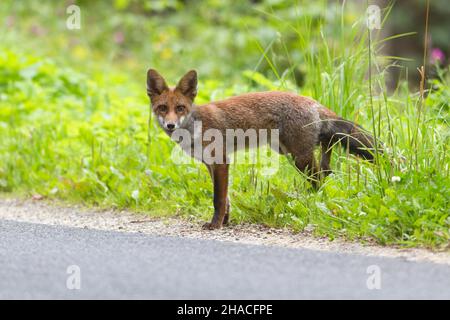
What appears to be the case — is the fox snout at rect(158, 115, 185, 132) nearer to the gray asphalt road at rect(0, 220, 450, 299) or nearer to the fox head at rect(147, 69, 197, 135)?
the fox head at rect(147, 69, 197, 135)

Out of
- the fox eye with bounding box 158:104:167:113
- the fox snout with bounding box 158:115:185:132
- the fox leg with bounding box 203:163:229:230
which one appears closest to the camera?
the fox leg with bounding box 203:163:229:230

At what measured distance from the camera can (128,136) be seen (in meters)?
8.53

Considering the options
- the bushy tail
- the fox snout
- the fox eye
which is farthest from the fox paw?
the bushy tail

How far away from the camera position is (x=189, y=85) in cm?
650

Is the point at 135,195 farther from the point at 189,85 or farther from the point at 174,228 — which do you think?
the point at 189,85

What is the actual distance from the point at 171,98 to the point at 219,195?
903 mm

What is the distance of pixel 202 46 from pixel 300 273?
1022 centimetres

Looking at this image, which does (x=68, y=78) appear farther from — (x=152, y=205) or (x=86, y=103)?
(x=152, y=205)

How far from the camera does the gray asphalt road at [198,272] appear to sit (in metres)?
4.15

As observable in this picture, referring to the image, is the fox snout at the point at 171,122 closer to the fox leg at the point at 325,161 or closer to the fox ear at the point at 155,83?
the fox ear at the point at 155,83

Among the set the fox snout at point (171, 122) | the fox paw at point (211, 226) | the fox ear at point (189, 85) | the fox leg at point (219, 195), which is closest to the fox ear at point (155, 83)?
the fox ear at point (189, 85)

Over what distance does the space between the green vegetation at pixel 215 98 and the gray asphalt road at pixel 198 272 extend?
75 cm

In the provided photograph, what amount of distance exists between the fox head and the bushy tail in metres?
1.12

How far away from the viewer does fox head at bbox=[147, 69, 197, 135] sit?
635 cm
